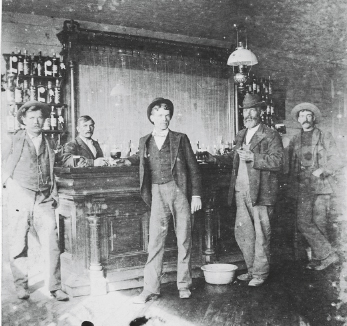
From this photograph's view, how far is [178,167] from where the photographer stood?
353 centimetres

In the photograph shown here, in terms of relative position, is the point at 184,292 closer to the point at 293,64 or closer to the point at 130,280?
the point at 130,280

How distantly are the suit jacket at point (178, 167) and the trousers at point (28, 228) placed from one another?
79cm

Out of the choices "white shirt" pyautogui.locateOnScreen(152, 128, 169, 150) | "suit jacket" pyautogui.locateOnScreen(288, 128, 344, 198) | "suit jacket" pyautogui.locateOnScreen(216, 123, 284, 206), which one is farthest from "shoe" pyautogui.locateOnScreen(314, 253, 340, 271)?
"white shirt" pyautogui.locateOnScreen(152, 128, 169, 150)

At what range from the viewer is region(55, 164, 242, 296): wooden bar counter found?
11.9ft

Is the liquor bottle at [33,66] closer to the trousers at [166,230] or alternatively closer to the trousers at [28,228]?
the trousers at [28,228]

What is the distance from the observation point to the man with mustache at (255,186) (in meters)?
3.83

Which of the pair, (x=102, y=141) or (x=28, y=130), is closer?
(x=28, y=130)


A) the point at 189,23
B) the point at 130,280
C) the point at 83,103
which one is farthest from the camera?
the point at 189,23

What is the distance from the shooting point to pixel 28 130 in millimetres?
3529

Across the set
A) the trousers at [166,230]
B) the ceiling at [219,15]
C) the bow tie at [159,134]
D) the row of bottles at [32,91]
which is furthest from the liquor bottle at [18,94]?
the trousers at [166,230]

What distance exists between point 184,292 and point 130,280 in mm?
552

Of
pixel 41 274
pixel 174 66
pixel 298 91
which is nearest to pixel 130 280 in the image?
pixel 41 274

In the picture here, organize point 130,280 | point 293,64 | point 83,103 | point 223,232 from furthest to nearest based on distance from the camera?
point 293,64 < point 83,103 < point 223,232 < point 130,280

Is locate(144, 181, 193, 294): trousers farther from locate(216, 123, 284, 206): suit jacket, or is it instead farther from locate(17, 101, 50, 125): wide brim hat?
locate(17, 101, 50, 125): wide brim hat
